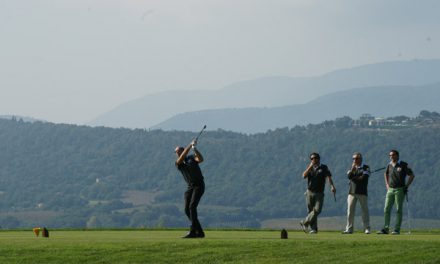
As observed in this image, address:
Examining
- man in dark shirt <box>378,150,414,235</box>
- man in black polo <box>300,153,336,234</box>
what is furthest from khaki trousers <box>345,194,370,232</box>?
man in black polo <box>300,153,336,234</box>

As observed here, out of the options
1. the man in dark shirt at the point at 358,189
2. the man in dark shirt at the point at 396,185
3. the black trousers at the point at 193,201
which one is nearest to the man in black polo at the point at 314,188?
the man in dark shirt at the point at 358,189

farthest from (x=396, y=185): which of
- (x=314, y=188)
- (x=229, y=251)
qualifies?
(x=229, y=251)

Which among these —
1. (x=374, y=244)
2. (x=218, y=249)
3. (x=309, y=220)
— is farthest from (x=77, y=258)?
(x=309, y=220)

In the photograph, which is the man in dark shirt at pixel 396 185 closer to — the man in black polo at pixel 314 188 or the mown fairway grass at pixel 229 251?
the man in black polo at pixel 314 188

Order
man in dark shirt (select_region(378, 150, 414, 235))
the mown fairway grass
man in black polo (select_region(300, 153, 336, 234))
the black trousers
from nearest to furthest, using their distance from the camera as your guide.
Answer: the mown fairway grass < the black trousers < man in dark shirt (select_region(378, 150, 414, 235)) < man in black polo (select_region(300, 153, 336, 234))

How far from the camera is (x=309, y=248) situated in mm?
23562

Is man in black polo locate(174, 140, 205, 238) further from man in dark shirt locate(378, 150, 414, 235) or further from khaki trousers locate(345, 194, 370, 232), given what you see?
man in dark shirt locate(378, 150, 414, 235)

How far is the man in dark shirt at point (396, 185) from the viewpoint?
29.5 m

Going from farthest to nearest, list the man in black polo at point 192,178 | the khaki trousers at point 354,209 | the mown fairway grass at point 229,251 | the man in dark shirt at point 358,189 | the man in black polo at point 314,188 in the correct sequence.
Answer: the khaki trousers at point 354,209
the man in dark shirt at point 358,189
the man in black polo at point 314,188
the man in black polo at point 192,178
the mown fairway grass at point 229,251

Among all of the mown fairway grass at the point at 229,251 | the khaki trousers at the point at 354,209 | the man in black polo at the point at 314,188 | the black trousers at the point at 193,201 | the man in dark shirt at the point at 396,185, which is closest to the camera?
the mown fairway grass at the point at 229,251

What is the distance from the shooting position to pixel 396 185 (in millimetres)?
29828

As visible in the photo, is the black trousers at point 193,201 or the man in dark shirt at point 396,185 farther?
the man in dark shirt at point 396,185

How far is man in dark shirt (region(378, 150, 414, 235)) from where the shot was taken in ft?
96.7

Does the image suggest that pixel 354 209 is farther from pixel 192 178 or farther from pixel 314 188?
pixel 192 178
